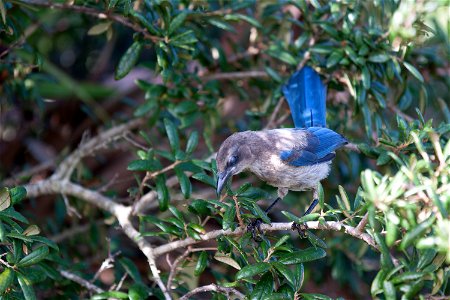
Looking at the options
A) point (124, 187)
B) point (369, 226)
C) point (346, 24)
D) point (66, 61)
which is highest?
point (346, 24)

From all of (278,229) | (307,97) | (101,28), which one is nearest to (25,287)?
(278,229)

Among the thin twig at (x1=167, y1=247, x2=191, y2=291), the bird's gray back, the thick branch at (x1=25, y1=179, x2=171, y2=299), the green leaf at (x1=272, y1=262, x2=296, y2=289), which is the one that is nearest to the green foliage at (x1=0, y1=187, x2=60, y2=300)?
the thin twig at (x1=167, y1=247, x2=191, y2=291)

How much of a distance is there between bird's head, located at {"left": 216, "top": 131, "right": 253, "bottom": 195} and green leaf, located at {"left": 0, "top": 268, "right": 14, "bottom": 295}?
3.75 feet

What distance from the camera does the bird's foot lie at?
9.95 feet

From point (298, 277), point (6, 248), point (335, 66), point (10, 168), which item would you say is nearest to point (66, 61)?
point (10, 168)

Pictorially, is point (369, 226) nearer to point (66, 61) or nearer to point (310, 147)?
point (310, 147)

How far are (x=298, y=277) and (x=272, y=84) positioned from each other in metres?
2.02

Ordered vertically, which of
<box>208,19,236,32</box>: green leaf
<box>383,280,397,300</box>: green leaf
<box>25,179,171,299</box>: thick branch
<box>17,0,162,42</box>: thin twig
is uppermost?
<box>17,0,162,42</box>: thin twig

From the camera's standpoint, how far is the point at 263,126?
4.55 m

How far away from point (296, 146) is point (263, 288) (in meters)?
1.29

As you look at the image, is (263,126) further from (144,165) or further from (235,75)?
(144,165)

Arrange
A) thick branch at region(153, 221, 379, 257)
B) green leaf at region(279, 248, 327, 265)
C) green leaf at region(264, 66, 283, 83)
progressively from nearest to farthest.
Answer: thick branch at region(153, 221, 379, 257), green leaf at region(279, 248, 327, 265), green leaf at region(264, 66, 283, 83)

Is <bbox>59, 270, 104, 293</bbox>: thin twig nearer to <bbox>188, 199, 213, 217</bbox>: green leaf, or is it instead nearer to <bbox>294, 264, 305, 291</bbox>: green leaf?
<bbox>188, 199, 213, 217</bbox>: green leaf

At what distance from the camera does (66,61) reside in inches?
258
